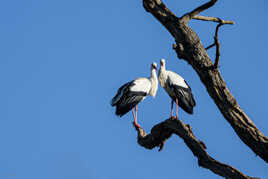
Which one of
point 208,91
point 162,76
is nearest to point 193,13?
point 208,91

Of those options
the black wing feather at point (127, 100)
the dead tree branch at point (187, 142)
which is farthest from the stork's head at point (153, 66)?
the dead tree branch at point (187, 142)

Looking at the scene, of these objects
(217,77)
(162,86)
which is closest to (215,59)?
(217,77)

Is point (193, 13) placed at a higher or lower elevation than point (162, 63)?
lower

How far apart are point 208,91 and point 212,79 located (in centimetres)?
27

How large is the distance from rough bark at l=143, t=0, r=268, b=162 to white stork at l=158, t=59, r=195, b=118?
2422 mm

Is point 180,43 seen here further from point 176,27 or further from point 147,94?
point 147,94

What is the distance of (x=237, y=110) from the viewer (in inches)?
364

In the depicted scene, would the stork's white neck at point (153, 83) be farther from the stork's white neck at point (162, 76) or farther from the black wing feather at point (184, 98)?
the black wing feather at point (184, 98)

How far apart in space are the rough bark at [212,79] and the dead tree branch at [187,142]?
744 millimetres

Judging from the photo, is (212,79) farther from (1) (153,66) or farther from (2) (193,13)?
(1) (153,66)

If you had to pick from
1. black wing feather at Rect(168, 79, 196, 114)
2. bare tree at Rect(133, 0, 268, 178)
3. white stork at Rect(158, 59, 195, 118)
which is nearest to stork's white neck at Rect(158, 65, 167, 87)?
white stork at Rect(158, 59, 195, 118)

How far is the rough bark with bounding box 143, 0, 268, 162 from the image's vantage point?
9109mm

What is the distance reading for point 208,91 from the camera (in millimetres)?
9484

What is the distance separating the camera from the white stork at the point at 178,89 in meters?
12.0
